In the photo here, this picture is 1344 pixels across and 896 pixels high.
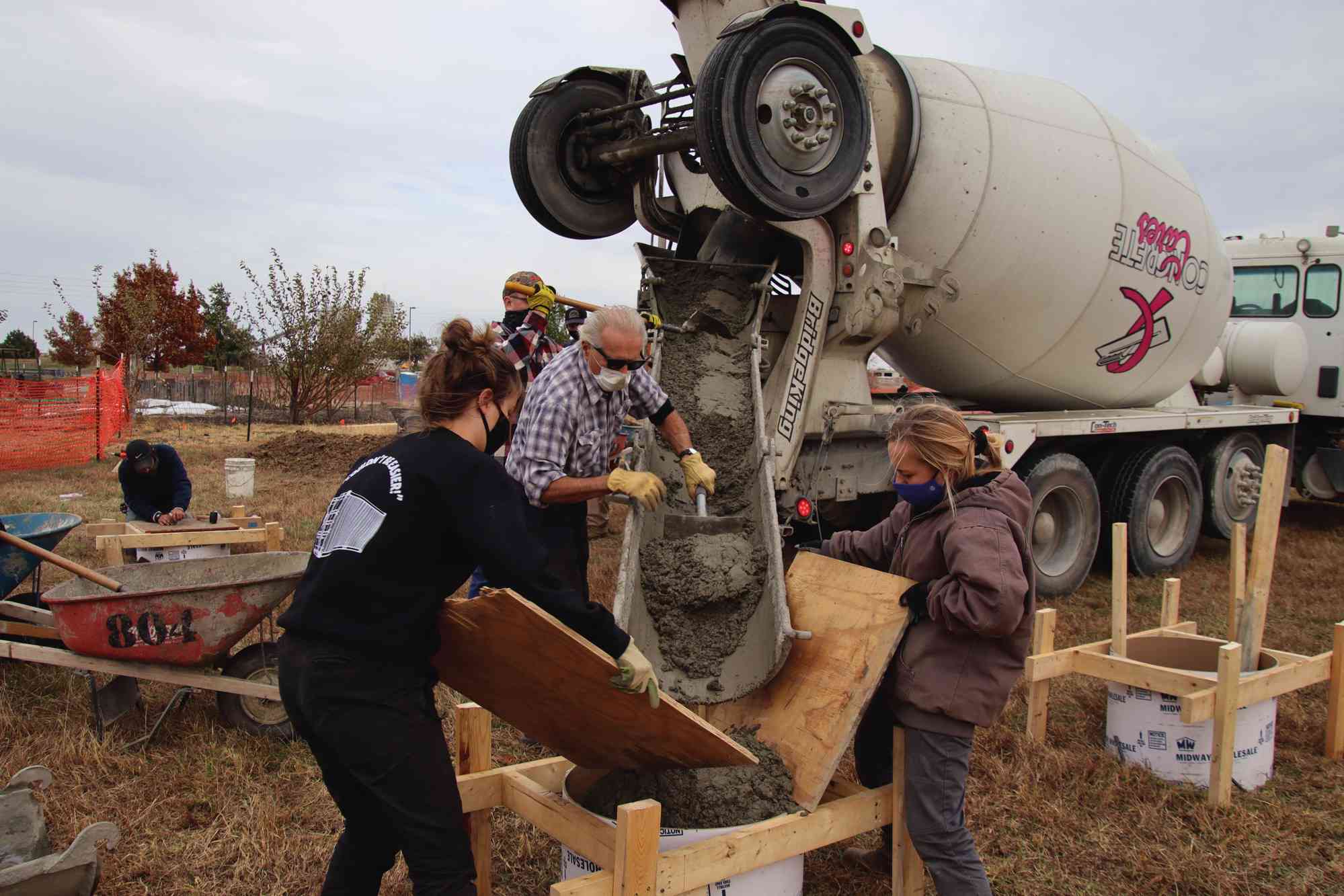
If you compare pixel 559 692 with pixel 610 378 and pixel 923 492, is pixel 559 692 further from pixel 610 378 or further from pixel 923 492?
pixel 610 378

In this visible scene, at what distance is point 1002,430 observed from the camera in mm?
6039

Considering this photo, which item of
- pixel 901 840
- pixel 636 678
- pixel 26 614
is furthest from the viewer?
pixel 26 614

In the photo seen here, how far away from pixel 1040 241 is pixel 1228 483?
12.2ft

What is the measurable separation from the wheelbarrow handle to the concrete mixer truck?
2.48 meters

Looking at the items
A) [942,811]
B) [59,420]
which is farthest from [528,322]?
[59,420]

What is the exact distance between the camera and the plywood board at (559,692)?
82.0 inches

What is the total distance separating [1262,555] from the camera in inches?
155

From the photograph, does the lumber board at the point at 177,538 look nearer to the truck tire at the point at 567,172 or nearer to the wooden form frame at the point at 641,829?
the truck tire at the point at 567,172

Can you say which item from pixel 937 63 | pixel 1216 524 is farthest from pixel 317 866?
pixel 1216 524

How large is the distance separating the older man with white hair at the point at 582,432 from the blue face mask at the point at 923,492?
1211mm

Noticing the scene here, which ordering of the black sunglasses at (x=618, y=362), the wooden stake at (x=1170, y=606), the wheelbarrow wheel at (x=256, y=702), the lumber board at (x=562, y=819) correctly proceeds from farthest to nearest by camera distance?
the wooden stake at (x=1170, y=606)
the wheelbarrow wheel at (x=256, y=702)
the black sunglasses at (x=618, y=362)
the lumber board at (x=562, y=819)

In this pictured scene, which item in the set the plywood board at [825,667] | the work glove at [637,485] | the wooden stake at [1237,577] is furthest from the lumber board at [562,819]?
the wooden stake at [1237,577]

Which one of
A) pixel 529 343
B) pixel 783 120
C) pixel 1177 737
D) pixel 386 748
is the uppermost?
pixel 783 120

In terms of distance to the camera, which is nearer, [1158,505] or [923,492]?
[923,492]
